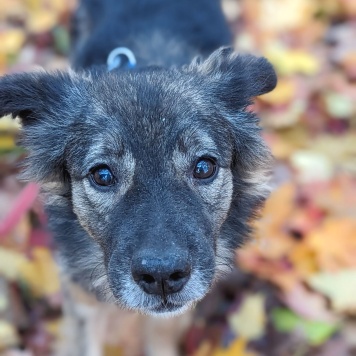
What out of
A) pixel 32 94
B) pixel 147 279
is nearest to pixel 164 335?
pixel 147 279

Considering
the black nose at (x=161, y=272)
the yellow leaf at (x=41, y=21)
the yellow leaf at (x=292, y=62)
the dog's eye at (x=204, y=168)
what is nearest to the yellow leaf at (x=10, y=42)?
the yellow leaf at (x=41, y=21)

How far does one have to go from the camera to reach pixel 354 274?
4.05 meters

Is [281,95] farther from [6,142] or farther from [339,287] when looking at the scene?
[6,142]

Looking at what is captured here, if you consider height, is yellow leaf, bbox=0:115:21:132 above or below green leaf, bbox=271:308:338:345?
above

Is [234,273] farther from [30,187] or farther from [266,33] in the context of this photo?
[266,33]

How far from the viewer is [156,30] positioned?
4.30m

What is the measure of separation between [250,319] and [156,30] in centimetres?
198

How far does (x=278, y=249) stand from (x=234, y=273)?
333 mm

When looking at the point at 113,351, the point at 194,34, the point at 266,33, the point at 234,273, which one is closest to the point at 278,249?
the point at 234,273

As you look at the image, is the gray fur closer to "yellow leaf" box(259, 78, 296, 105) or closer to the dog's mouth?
the dog's mouth

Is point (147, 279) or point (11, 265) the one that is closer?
point (147, 279)

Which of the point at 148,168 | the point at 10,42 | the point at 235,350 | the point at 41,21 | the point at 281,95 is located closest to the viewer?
the point at 148,168

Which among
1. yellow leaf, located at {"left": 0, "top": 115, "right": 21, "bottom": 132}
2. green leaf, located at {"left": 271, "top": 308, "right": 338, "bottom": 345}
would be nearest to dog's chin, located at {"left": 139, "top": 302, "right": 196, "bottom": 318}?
green leaf, located at {"left": 271, "top": 308, "right": 338, "bottom": 345}

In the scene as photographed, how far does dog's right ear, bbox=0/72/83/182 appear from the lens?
10.3 ft
